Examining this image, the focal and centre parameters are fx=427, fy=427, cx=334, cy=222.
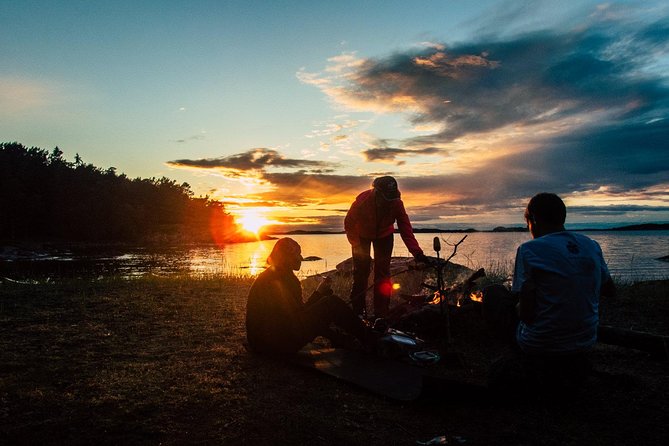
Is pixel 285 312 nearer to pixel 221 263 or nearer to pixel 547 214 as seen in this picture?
pixel 547 214

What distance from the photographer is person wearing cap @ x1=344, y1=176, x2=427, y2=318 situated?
7434 millimetres

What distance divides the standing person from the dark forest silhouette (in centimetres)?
7230

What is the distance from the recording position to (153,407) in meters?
3.89

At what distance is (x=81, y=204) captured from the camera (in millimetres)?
70188

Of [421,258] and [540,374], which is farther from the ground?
[421,258]

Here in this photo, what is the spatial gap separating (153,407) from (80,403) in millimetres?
662

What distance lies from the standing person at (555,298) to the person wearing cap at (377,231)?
3432 millimetres

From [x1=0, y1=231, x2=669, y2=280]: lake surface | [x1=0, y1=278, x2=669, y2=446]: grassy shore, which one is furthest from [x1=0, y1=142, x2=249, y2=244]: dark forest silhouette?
[x1=0, y1=278, x2=669, y2=446]: grassy shore

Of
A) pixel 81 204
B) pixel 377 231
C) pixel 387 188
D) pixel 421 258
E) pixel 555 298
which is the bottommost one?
pixel 555 298

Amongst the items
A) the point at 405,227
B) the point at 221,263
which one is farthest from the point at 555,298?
the point at 221,263

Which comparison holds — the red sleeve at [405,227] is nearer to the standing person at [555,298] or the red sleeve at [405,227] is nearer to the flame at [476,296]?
the flame at [476,296]

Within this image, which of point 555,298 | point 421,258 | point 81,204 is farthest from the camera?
point 81,204

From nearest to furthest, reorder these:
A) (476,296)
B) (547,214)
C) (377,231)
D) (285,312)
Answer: (547,214) → (285,312) → (476,296) → (377,231)

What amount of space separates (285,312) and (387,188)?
2.98 meters
